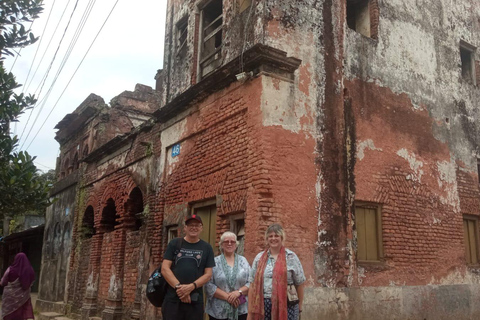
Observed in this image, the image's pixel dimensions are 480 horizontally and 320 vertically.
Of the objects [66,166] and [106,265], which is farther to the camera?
[66,166]

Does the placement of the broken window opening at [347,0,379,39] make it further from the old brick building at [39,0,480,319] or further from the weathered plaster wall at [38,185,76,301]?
the weathered plaster wall at [38,185,76,301]

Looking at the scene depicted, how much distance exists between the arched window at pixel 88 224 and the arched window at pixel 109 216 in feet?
5.27

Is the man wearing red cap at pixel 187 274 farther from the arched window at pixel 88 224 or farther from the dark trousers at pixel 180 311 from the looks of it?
the arched window at pixel 88 224

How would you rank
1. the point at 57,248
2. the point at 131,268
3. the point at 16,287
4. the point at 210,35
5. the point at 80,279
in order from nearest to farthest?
the point at 16,287
the point at 210,35
the point at 131,268
the point at 80,279
the point at 57,248

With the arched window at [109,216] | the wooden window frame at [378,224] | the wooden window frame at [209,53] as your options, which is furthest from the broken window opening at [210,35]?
the arched window at [109,216]

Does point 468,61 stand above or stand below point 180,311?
above

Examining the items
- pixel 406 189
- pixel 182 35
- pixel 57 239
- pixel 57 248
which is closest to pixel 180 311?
pixel 406 189

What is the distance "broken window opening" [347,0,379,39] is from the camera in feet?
30.0

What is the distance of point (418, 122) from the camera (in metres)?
9.42

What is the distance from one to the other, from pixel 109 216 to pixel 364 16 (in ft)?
29.3

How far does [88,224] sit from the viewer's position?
1491 centimetres

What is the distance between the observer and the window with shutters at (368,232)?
7.99m

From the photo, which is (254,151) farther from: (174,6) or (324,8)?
(174,6)

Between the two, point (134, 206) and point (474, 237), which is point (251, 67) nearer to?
point (134, 206)
